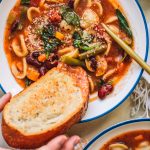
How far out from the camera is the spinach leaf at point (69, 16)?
6.10m

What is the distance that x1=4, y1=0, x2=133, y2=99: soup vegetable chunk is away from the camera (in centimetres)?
607

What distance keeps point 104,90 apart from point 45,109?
61 cm

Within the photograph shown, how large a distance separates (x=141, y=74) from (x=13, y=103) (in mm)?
1134

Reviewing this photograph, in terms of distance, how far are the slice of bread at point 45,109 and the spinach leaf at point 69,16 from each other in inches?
18.7

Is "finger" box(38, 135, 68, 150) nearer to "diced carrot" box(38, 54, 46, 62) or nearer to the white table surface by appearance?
the white table surface

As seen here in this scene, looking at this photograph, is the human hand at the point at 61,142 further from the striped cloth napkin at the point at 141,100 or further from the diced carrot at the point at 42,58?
the striped cloth napkin at the point at 141,100

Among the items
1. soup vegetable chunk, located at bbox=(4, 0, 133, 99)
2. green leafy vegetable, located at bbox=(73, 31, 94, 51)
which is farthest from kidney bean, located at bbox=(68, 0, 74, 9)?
green leafy vegetable, located at bbox=(73, 31, 94, 51)

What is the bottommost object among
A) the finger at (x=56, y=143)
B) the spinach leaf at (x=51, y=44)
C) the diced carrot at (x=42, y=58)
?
the finger at (x=56, y=143)

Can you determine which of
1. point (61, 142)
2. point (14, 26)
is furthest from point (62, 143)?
point (14, 26)

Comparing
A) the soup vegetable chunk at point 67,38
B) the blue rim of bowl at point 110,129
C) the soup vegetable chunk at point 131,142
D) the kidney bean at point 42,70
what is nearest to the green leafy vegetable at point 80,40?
the soup vegetable chunk at point 67,38

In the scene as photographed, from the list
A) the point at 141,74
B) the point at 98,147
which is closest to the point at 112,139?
the point at 98,147

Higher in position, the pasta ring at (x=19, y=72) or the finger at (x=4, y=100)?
the pasta ring at (x=19, y=72)

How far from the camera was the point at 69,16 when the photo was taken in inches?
240

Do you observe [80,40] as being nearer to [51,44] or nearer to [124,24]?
[51,44]
